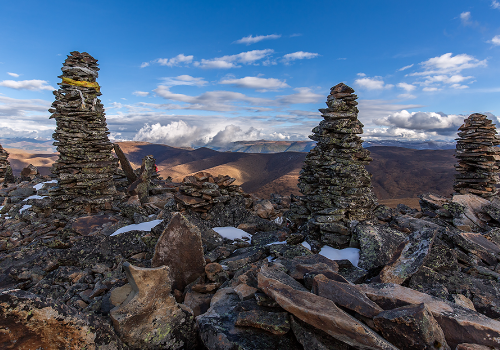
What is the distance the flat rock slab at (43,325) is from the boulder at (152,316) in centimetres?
41

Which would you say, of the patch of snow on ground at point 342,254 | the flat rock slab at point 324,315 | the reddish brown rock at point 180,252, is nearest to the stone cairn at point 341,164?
the patch of snow on ground at point 342,254

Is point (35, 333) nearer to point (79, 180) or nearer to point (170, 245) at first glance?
point (170, 245)

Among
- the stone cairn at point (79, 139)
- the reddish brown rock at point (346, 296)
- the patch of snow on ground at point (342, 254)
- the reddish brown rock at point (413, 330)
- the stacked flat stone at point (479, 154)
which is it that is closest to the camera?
the reddish brown rock at point (413, 330)

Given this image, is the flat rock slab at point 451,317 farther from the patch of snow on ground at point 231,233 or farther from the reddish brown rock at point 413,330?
the patch of snow on ground at point 231,233

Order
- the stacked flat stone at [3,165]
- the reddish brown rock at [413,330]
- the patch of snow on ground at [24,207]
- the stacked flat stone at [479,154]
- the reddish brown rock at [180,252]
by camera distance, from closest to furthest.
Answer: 1. the reddish brown rock at [413,330]
2. the reddish brown rock at [180,252]
3. the patch of snow on ground at [24,207]
4. the stacked flat stone at [479,154]
5. the stacked flat stone at [3,165]

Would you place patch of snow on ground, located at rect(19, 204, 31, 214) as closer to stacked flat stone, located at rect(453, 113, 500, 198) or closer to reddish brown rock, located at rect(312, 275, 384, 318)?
reddish brown rock, located at rect(312, 275, 384, 318)

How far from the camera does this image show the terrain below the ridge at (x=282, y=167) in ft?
153

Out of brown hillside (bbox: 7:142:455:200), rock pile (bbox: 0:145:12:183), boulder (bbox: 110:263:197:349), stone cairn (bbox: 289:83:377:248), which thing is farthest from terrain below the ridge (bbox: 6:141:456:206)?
boulder (bbox: 110:263:197:349)

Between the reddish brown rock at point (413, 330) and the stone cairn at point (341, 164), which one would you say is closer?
the reddish brown rock at point (413, 330)

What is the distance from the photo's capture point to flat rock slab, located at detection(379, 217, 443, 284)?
450 cm

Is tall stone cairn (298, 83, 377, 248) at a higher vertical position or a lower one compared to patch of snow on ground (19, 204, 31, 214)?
higher

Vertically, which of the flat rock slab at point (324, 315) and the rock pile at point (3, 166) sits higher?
the rock pile at point (3, 166)

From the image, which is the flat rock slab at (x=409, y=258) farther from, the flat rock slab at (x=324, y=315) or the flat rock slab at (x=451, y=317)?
the flat rock slab at (x=324, y=315)

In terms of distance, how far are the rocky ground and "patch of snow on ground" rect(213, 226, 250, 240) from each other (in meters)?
0.44
